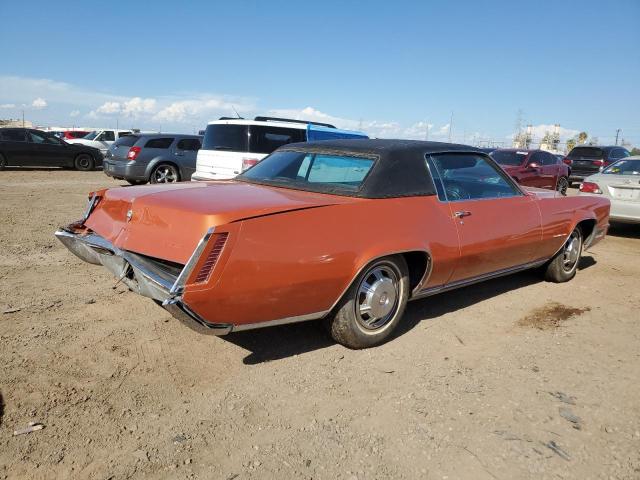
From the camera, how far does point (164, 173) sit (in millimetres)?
13422

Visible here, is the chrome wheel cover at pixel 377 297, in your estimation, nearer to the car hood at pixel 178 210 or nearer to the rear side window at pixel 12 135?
the car hood at pixel 178 210

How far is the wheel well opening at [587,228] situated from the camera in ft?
19.1

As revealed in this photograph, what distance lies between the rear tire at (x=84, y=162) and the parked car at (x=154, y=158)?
5551mm

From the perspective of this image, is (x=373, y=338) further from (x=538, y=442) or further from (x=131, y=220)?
(x=131, y=220)

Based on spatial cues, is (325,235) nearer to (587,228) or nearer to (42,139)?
(587,228)

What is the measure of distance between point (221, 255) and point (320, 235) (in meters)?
0.66

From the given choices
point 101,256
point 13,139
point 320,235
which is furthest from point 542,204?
point 13,139

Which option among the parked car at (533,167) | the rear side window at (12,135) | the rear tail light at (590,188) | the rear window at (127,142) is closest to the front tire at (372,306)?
the rear tail light at (590,188)

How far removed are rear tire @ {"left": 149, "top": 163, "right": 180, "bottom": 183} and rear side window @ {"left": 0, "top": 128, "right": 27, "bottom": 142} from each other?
266 inches

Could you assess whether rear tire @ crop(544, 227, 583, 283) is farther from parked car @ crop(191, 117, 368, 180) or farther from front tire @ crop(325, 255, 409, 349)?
parked car @ crop(191, 117, 368, 180)

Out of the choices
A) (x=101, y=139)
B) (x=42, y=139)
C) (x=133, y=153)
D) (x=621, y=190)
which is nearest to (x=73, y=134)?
(x=101, y=139)

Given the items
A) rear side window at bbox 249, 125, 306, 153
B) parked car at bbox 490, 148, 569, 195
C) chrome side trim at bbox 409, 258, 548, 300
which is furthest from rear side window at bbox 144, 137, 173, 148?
chrome side trim at bbox 409, 258, 548, 300

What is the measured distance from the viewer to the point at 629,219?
8352 millimetres

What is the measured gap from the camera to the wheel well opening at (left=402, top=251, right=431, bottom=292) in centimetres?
380
